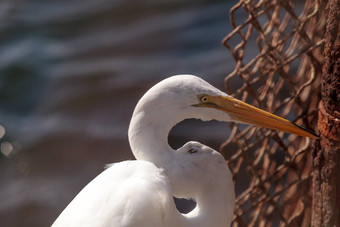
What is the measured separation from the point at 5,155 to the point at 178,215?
214 centimetres

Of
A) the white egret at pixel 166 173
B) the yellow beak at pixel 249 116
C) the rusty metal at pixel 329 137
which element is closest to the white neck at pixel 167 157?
the white egret at pixel 166 173

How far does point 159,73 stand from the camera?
3.64m

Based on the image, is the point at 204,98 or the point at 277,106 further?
the point at 277,106

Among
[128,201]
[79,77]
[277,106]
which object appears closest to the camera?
[128,201]

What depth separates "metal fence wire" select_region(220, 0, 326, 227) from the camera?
2.01 m

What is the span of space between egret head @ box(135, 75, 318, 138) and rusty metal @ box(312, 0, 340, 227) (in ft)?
0.18

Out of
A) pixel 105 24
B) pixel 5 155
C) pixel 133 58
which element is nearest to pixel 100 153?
pixel 5 155

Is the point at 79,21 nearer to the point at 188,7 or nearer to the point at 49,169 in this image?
the point at 188,7

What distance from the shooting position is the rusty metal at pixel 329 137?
1.47 meters

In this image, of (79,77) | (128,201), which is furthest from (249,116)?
(79,77)

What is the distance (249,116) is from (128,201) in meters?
0.39

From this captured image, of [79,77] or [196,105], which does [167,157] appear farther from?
[79,77]

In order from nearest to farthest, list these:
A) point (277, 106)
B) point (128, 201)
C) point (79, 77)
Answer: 1. point (128, 201)
2. point (277, 106)
3. point (79, 77)

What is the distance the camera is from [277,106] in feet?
7.22
